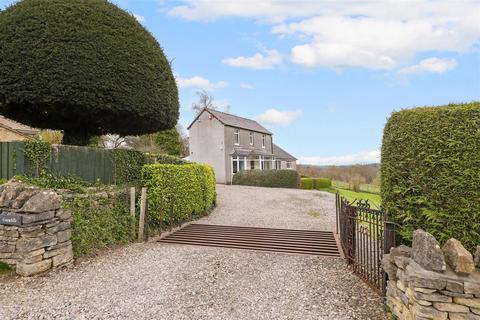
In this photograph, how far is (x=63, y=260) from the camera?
564 centimetres

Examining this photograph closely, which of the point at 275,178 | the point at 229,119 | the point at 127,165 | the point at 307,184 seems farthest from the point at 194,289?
the point at 229,119

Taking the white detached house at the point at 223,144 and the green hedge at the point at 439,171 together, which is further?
the white detached house at the point at 223,144

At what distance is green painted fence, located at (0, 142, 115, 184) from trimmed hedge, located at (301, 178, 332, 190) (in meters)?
20.1

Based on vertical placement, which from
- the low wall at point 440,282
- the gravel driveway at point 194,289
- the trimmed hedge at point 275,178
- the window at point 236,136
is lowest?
the gravel driveway at point 194,289

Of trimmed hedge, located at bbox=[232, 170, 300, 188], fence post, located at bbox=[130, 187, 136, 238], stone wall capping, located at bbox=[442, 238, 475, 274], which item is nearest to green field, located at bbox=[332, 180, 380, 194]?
trimmed hedge, located at bbox=[232, 170, 300, 188]

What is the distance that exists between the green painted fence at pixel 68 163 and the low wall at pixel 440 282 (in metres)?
7.00

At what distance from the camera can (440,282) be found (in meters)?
3.03

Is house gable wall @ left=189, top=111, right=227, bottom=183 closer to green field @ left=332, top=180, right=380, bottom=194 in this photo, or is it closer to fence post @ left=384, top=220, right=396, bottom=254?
green field @ left=332, top=180, right=380, bottom=194

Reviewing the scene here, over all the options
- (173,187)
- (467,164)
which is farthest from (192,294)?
(173,187)

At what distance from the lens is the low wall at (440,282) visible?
118 inches

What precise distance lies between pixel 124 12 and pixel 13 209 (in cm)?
603

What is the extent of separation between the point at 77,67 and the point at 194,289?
228 inches

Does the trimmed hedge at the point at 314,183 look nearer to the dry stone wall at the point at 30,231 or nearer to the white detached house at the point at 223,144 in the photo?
the white detached house at the point at 223,144

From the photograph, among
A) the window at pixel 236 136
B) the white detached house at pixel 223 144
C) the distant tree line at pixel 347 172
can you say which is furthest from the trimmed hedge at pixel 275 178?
the distant tree line at pixel 347 172
